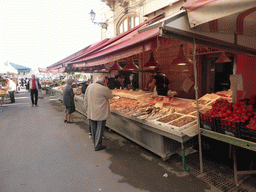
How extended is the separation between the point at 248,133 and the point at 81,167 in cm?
334

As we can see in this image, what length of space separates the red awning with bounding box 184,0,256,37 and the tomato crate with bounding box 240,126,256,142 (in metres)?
1.66

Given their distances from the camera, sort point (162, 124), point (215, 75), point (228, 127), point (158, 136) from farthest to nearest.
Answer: point (215, 75) → point (158, 136) → point (162, 124) → point (228, 127)

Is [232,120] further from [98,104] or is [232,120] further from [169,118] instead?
→ [98,104]

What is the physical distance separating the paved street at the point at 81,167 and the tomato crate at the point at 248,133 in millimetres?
1120

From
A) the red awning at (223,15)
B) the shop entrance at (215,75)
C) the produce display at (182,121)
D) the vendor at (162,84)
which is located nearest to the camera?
the red awning at (223,15)

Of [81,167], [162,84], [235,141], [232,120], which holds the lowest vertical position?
[81,167]

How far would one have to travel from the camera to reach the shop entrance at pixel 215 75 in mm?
6962

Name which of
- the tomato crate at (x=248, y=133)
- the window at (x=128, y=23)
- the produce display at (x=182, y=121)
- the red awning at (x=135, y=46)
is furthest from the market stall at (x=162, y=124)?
the window at (x=128, y=23)

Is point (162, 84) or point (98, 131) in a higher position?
point (162, 84)

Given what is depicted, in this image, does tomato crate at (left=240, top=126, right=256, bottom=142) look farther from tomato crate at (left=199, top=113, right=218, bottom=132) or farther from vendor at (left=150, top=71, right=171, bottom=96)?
vendor at (left=150, top=71, right=171, bottom=96)

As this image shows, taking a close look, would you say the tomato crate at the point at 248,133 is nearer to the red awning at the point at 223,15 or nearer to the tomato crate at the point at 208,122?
the tomato crate at the point at 208,122

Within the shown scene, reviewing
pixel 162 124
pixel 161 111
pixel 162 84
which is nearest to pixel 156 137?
pixel 162 124

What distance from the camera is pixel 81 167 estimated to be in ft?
12.6

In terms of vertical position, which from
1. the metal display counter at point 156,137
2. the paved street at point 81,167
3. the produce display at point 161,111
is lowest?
the paved street at point 81,167
